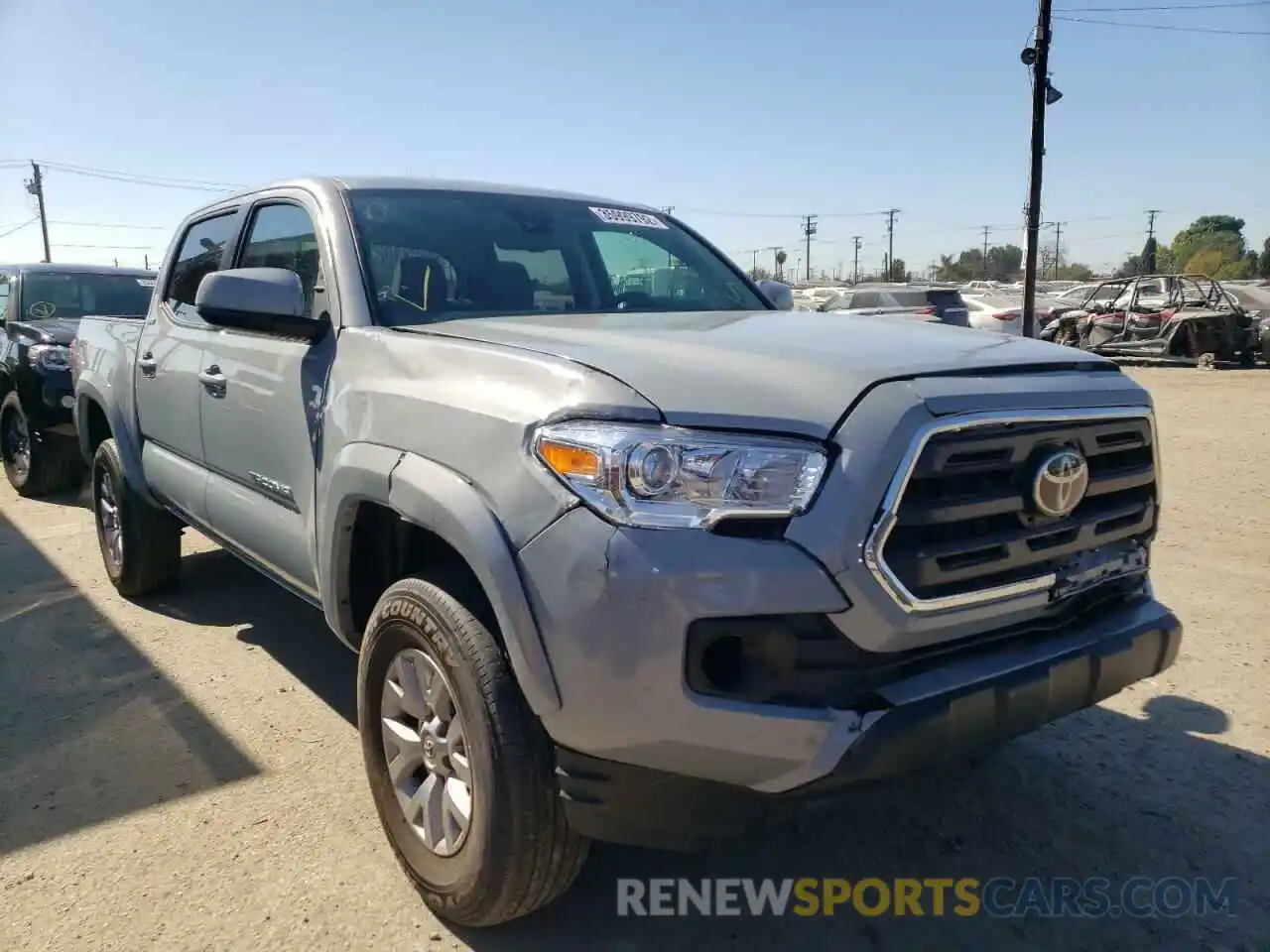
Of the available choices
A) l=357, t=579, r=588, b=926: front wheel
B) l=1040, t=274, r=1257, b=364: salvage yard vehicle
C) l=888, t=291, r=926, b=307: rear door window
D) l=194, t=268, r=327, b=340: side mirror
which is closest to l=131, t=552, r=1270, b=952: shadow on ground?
l=357, t=579, r=588, b=926: front wheel

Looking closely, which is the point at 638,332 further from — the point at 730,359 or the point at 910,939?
the point at 910,939

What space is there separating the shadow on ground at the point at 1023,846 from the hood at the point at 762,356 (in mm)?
806

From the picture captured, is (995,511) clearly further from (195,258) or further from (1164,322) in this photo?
(1164,322)

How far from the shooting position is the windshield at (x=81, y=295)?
8.38 meters

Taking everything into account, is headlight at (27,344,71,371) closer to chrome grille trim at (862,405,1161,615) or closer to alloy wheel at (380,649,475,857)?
alloy wheel at (380,649,475,857)

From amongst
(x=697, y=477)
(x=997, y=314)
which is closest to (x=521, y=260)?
(x=697, y=477)

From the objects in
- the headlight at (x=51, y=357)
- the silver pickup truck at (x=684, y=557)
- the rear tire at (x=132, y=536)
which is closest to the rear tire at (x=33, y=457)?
the headlight at (x=51, y=357)

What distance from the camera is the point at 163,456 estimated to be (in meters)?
4.30

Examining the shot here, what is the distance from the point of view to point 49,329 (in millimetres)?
7863

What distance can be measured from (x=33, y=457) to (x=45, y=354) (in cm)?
88

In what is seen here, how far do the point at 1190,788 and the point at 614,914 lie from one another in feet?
6.19

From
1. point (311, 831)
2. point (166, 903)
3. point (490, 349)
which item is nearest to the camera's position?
point (490, 349)

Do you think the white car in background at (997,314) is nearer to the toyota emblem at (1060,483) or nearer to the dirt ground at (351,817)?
the dirt ground at (351,817)

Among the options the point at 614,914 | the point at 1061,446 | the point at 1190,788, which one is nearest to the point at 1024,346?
the point at 1061,446
